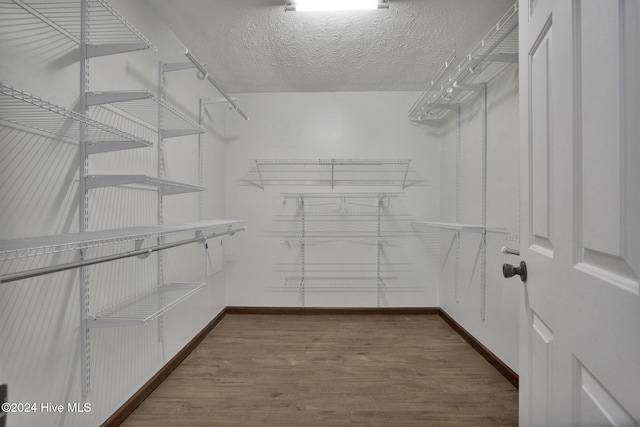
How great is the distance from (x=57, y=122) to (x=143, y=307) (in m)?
0.91

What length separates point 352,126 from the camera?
3230mm

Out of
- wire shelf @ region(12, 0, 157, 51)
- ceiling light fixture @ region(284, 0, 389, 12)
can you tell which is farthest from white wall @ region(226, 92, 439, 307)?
wire shelf @ region(12, 0, 157, 51)

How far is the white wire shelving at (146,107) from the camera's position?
4.26ft

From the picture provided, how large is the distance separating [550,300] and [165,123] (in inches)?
81.6

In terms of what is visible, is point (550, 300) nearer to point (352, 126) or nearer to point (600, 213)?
point (600, 213)

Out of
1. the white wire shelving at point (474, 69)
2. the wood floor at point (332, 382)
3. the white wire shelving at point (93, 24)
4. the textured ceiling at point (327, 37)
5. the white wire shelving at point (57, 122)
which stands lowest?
the wood floor at point (332, 382)

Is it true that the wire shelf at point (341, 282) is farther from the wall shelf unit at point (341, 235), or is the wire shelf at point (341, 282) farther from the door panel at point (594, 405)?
the door panel at point (594, 405)

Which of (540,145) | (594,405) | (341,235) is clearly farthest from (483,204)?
(594,405)

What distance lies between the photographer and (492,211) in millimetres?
2189

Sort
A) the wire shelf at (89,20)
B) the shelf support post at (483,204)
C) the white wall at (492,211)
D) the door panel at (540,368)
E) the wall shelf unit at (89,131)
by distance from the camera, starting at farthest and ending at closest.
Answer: the shelf support post at (483,204), the white wall at (492,211), the wire shelf at (89,20), the wall shelf unit at (89,131), the door panel at (540,368)

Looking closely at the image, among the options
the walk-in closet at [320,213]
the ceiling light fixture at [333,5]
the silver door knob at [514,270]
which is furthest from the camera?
the ceiling light fixture at [333,5]

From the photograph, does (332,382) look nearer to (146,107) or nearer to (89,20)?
(146,107)

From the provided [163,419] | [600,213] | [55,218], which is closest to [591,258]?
[600,213]

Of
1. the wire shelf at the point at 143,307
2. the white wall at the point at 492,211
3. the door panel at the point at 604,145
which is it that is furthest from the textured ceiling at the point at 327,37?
the wire shelf at the point at 143,307
